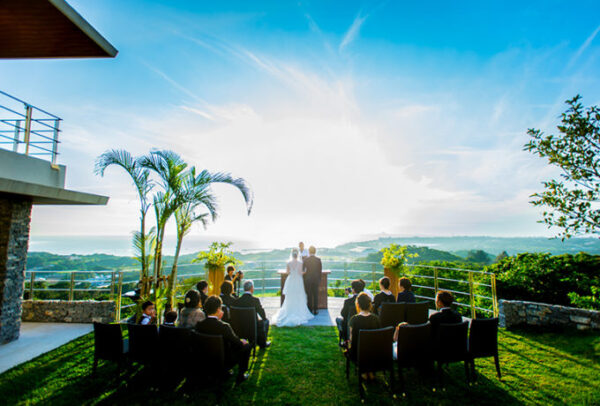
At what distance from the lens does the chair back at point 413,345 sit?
358 cm

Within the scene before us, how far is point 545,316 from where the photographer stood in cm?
589

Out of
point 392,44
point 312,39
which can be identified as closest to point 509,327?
point 392,44

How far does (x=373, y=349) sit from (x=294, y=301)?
4077mm

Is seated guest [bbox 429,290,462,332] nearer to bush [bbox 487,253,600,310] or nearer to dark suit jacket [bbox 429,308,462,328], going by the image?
dark suit jacket [bbox 429,308,462,328]

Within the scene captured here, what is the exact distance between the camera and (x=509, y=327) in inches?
240

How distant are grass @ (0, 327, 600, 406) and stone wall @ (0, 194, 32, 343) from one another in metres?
1.53

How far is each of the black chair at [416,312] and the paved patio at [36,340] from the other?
20.0 ft

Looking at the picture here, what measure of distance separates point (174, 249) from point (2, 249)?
3.13 metres

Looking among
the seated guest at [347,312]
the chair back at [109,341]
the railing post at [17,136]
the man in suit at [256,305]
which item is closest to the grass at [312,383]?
the man in suit at [256,305]

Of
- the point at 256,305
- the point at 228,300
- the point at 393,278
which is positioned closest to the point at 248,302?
the point at 256,305

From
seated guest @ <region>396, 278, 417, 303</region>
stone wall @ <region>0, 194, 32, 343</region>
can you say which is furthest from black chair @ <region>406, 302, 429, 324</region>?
stone wall @ <region>0, 194, 32, 343</region>

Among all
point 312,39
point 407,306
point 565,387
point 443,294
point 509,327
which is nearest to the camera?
point 565,387

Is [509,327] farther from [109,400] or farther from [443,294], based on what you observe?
[109,400]

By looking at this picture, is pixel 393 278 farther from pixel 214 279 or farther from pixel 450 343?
pixel 214 279
